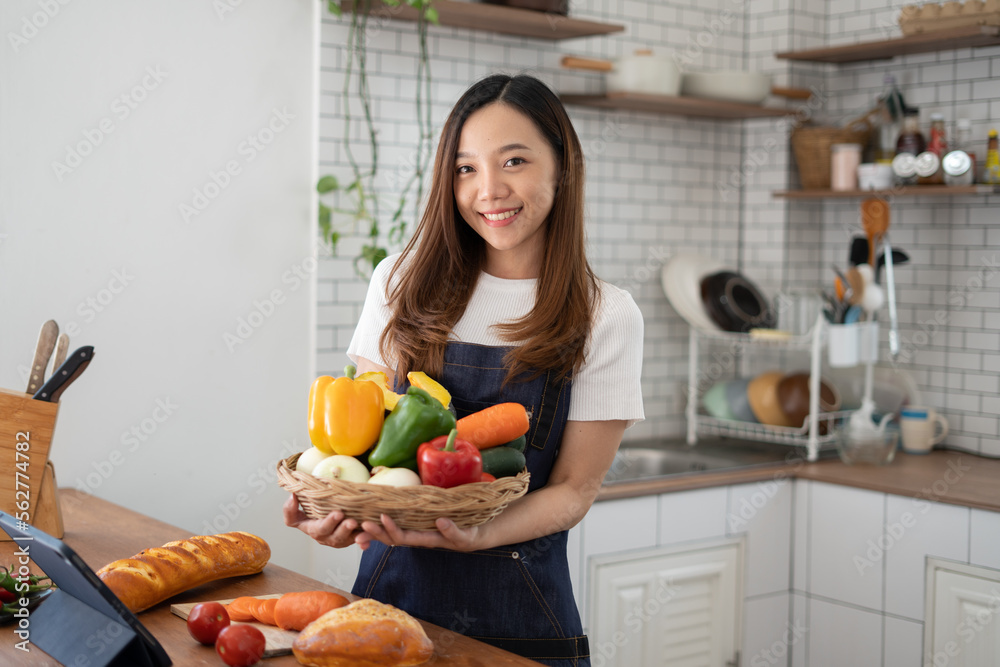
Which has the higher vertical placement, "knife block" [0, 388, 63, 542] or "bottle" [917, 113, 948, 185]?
"bottle" [917, 113, 948, 185]

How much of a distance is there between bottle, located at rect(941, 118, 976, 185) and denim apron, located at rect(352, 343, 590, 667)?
6.54 feet

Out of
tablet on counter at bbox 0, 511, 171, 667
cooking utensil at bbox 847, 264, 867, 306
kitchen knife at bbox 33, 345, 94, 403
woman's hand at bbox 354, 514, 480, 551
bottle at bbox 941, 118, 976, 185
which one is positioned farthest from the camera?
cooking utensil at bbox 847, 264, 867, 306

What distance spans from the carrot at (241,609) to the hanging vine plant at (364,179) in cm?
137

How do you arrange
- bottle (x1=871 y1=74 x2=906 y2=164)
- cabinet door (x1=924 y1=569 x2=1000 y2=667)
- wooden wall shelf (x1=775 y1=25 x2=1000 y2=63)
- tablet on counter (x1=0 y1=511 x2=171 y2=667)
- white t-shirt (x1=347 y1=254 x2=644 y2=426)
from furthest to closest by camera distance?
bottle (x1=871 y1=74 x2=906 y2=164) → wooden wall shelf (x1=775 y1=25 x2=1000 y2=63) → cabinet door (x1=924 y1=569 x2=1000 y2=667) → white t-shirt (x1=347 y1=254 x2=644 y2=426) → tablet on counter (x1=0 y1=511 x2=171 y2=667)

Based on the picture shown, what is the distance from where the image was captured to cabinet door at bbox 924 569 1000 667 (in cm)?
253

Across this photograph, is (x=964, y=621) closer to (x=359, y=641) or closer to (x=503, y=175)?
(x=503, y=175)

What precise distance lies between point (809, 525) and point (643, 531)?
23.4 inches

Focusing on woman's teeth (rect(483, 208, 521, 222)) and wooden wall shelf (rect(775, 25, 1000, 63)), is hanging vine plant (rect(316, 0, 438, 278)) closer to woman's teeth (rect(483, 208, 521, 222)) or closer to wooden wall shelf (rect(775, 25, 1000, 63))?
woman's teeth (rect(483, 208, 521, 222))

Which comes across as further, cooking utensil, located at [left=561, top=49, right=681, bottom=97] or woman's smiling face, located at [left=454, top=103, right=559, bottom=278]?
cooking utensil, located at [left=561, top=49, right=681, bottom=97]

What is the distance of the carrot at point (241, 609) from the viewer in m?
1.38

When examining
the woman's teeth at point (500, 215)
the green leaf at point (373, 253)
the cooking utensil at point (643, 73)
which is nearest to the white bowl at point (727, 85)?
the cooking utensil at point (643, 73)

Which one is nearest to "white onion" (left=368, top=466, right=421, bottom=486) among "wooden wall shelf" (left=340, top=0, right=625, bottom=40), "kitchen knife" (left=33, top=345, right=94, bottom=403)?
"kitchen knife" (left=33, top=345, right=94, bottom=403)

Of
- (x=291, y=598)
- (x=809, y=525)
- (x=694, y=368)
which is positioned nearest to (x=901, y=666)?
(x=809, y=525)

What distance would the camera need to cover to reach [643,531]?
8.83 feet
